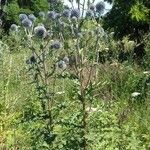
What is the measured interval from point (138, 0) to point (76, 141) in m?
8.69

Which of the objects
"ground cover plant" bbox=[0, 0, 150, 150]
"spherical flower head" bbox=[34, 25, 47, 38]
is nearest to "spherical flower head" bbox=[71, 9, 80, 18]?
"ground cover plant" bbox=[0, 0, 150, 150]

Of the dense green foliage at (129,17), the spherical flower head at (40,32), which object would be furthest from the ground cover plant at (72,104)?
the dense green foliage at (129,17)

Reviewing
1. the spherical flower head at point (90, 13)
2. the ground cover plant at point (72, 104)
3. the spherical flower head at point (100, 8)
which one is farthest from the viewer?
the spherical flower head at point (100, 8)

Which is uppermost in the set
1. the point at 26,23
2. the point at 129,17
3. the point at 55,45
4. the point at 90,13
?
the point at 129,17

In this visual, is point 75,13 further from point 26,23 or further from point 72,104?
point 26,23

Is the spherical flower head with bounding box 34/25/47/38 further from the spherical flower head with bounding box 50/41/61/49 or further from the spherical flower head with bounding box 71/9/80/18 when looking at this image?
the spherical flower head with bounding box 71/9/80/18

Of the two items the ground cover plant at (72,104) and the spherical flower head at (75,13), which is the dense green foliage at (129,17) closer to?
the ground cover plant at (72,104)

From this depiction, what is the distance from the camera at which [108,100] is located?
6.41m

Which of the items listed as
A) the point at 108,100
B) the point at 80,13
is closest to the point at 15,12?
the point at 108,100

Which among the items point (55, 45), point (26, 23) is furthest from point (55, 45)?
point (26, 23)

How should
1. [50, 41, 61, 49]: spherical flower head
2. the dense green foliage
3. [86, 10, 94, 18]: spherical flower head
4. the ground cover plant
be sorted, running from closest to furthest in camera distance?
the ground cover plant, [86, 10, 94, 18]: spherical flower head, [50, 41, 61, 49]: spherical flower head, the dense green foliage

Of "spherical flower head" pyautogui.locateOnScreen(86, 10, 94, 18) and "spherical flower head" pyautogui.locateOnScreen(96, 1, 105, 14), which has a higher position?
"spherical flower head" pyautogui.locateOnScreen(96, 1, 105, 14)

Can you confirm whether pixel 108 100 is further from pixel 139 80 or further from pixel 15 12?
pixel 15 12


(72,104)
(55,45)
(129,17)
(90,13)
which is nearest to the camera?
(72,104)
